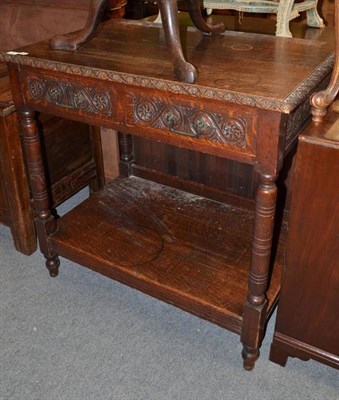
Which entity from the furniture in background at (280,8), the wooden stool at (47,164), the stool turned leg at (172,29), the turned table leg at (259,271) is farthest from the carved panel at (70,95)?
the furniture in background at (280,8)

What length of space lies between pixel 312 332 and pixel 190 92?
731 millimetres

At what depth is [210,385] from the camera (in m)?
1.37

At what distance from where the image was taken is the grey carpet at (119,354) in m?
1.36

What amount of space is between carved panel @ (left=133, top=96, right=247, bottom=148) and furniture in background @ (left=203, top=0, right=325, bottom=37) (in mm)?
575

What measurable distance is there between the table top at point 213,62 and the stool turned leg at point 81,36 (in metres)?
0.03

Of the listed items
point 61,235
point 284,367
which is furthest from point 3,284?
point 284,367

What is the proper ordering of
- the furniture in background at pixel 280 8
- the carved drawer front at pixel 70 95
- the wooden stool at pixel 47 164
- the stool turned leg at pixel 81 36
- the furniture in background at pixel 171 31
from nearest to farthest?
the furniture in background at pixel 171 31 < the carved drawer front at pixel 70 95 < the stool turned leg at pixel 81 36 < the furniture in background at pixel 280 8 < the wooden stool at pixel 47 164

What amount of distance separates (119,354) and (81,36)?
969 mm

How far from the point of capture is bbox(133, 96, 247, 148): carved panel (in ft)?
Result: 3.54

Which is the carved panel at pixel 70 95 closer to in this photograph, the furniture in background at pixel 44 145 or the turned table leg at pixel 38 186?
the turned table leg at pixel 38 186

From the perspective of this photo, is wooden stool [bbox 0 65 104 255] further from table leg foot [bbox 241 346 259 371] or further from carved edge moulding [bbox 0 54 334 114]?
table leg foot [bbox 241 346 259 371]

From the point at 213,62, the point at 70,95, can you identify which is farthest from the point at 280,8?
the point at 70,95

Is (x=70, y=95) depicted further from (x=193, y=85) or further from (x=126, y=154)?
(x=126, y=154)

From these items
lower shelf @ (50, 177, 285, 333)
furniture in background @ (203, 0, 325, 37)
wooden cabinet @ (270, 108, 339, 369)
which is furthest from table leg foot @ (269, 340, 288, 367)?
furniture in background @ (203, 0, 325, 37)
